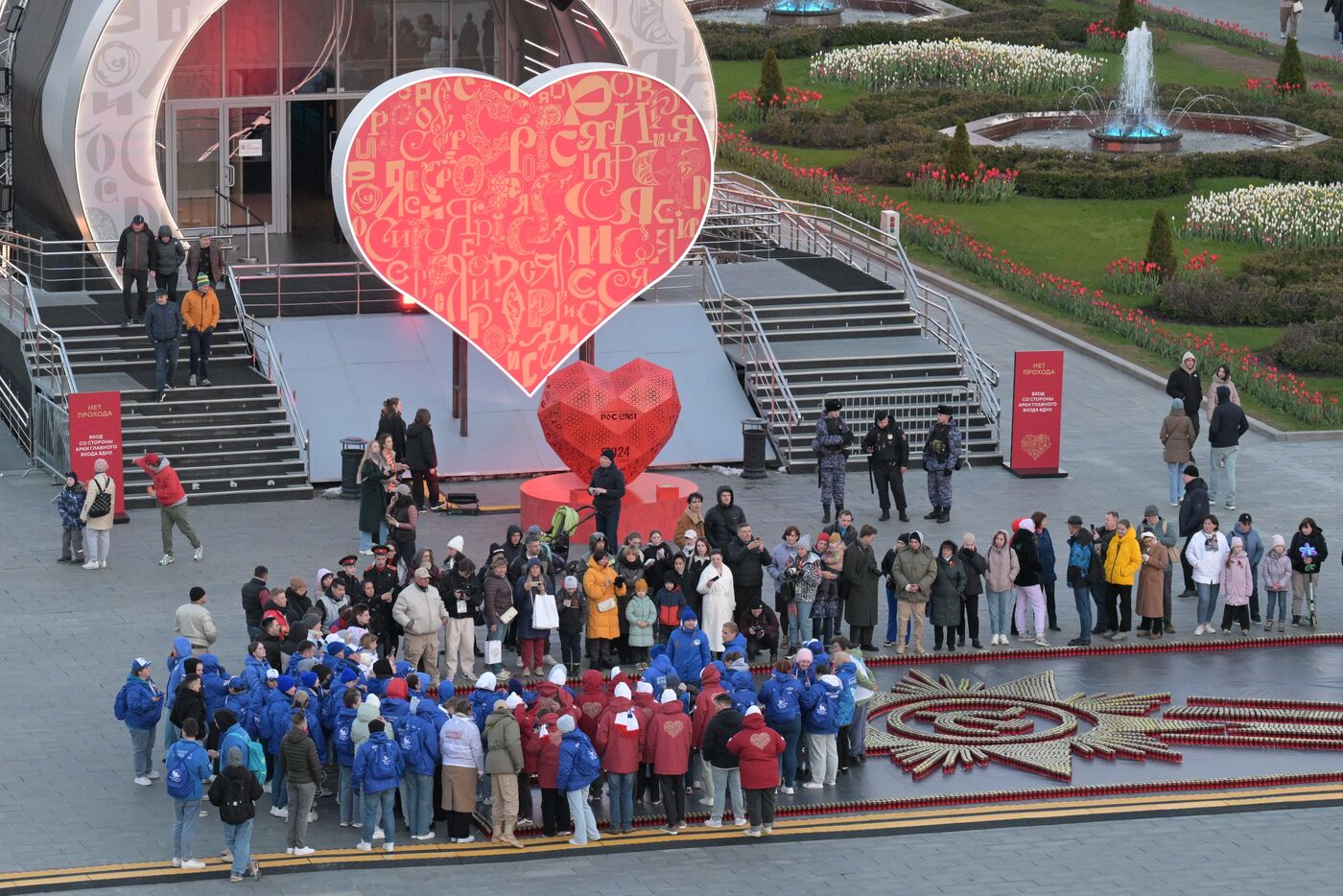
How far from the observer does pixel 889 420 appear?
108 ft

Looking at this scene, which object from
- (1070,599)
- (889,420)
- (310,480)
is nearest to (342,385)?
(310,480)

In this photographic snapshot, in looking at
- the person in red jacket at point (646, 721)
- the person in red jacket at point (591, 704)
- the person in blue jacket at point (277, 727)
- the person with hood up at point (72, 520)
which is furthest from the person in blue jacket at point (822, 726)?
the person with hood up at point (72, 520)

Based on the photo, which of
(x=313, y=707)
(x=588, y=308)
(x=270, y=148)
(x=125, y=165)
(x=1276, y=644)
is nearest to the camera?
(x=313, y=707)

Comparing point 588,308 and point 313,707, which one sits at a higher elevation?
point 588,308

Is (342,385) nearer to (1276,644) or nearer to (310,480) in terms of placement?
(310,480)

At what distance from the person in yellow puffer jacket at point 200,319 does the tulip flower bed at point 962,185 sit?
19.9m

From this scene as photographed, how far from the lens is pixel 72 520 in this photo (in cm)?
2991

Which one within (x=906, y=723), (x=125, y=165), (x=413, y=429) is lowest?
(x=906, y=723)

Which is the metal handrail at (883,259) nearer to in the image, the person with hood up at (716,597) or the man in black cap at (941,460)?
the man in black cap at (941,460)

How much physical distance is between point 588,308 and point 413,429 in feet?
9.75

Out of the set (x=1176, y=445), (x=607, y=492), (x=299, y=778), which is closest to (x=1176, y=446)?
(x=1176, y=445)

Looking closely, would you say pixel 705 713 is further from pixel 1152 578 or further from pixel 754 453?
pixel 754 453

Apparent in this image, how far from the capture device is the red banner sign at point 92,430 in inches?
1243

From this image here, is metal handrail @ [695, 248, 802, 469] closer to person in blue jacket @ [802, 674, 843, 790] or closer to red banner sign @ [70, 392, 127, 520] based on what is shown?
red banner sign @ [70, 392, 127, 520]
